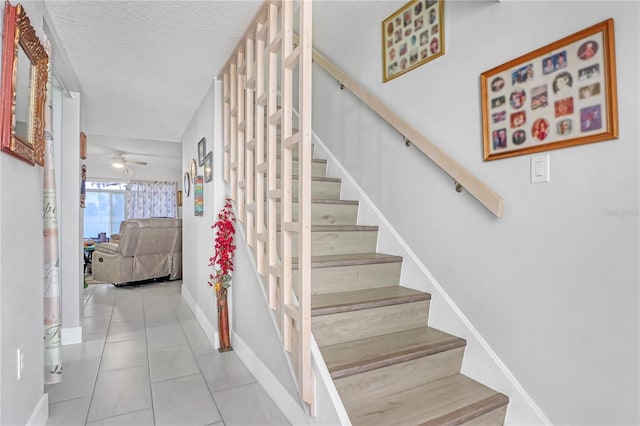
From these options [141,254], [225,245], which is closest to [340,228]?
[225,245]

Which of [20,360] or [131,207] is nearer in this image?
[20,360]

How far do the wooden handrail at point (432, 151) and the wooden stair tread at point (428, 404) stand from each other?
81 centimetres

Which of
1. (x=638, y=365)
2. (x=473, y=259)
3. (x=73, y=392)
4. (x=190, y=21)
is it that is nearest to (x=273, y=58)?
(x=190, y=21)

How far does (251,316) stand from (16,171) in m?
1.51

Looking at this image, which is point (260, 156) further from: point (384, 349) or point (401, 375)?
point (401, 375)

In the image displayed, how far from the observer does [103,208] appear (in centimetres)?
977

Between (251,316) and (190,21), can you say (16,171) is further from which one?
(251,316)

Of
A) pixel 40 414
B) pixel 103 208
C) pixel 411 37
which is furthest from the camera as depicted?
pixel 103 208

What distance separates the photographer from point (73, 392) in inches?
84.7

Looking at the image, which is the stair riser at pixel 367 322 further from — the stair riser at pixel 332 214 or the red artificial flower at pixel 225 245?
the red artificial flower at pixel 225 245

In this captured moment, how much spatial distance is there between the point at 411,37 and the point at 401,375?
1.90 metres

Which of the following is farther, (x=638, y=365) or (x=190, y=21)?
(x=190, y=21)

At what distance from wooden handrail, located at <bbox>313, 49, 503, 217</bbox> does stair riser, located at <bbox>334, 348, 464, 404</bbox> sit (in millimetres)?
751

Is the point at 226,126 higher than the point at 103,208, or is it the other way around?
the point at 226,126
